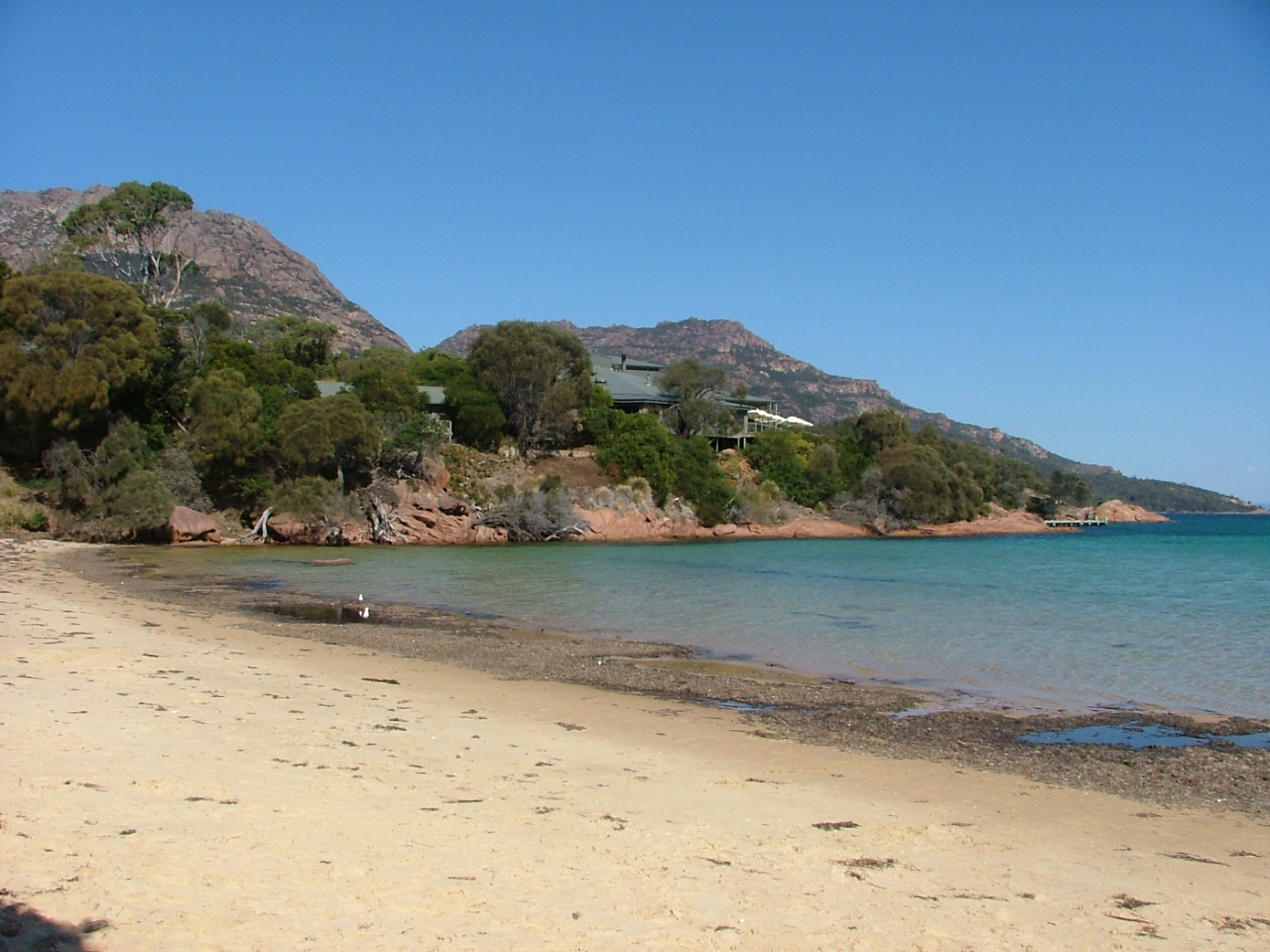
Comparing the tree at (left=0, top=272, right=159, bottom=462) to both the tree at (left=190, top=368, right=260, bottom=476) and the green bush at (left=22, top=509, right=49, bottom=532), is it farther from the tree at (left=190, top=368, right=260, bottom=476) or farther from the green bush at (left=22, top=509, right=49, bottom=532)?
the green bush at (left=22, top=509, right=49, bottom=532)

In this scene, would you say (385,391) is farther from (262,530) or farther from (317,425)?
(262,530)

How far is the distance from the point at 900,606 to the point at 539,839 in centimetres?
2009

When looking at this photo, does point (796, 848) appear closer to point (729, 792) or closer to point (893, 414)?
point (729, 792)

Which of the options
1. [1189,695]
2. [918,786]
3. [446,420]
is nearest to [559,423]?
[446,420]

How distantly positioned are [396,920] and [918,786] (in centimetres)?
515

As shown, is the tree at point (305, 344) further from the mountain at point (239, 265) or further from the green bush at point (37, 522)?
the mountain at point (239, 265)

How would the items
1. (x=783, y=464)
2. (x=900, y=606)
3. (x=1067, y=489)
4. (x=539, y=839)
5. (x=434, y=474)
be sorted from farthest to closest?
(x=1067, y=489) → (x=783, y=464) → (x=434, y=474) → (x=900, y=606) → (x=539, y=839)

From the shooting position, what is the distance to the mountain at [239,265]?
13012cm

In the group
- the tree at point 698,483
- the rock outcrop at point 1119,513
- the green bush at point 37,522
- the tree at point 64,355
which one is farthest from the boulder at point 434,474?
the rock outcrop at point 1119,513

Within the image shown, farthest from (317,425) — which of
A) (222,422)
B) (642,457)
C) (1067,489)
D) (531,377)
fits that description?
(1067,489)

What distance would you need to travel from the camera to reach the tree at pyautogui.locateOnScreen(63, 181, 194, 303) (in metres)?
59.8

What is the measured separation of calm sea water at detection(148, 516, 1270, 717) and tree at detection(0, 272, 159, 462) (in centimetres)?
901

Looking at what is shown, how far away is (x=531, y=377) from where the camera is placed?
58.8 meters

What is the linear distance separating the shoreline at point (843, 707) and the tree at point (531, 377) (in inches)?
→ 1536
